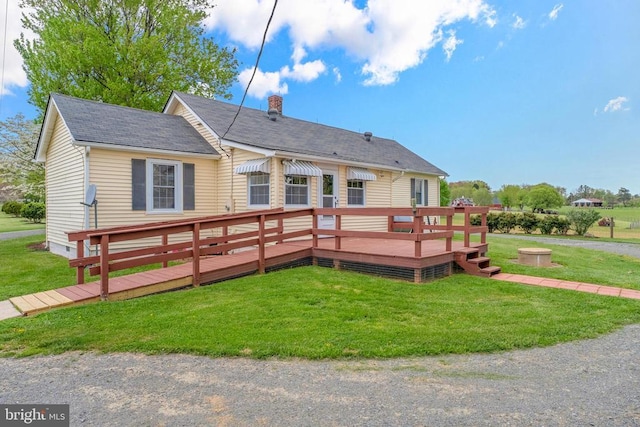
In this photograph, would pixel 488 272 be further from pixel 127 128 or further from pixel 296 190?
pixel 127 128

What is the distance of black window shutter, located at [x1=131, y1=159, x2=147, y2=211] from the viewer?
939cm

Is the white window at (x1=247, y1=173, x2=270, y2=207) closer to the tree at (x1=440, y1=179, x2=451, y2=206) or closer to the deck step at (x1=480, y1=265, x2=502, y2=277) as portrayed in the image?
the deck step at (x1=480, y1=265, x2=502, y2=277)

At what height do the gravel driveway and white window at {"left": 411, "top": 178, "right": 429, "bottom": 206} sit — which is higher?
white window at {"left": 411, "top": 178, "right": 429, "bottom": 206}

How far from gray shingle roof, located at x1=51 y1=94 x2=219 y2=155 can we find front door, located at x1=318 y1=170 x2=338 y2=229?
11.0 ft

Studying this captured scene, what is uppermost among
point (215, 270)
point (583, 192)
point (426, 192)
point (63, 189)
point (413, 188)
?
point (583, 192)

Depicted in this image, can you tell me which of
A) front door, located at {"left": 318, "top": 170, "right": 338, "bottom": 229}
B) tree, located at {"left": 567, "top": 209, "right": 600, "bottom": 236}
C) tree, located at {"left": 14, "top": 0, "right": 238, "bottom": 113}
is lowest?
tree, located at {"left": 567, "top": 209, "right": 600, "bottom": 236}

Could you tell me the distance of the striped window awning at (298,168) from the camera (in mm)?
9633

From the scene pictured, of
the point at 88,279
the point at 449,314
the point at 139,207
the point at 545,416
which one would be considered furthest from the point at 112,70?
the point at 545,416

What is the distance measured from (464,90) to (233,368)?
2488cm

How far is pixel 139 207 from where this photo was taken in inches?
375

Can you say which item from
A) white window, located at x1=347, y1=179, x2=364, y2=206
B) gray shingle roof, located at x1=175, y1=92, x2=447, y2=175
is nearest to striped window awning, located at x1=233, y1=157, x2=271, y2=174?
gray shingle roof, located at x1=175, y1=92, x2=447, y2=175

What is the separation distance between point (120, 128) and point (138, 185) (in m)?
1.72

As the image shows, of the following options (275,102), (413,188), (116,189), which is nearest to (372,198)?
(413,188)

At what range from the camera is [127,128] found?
9.97 metres
